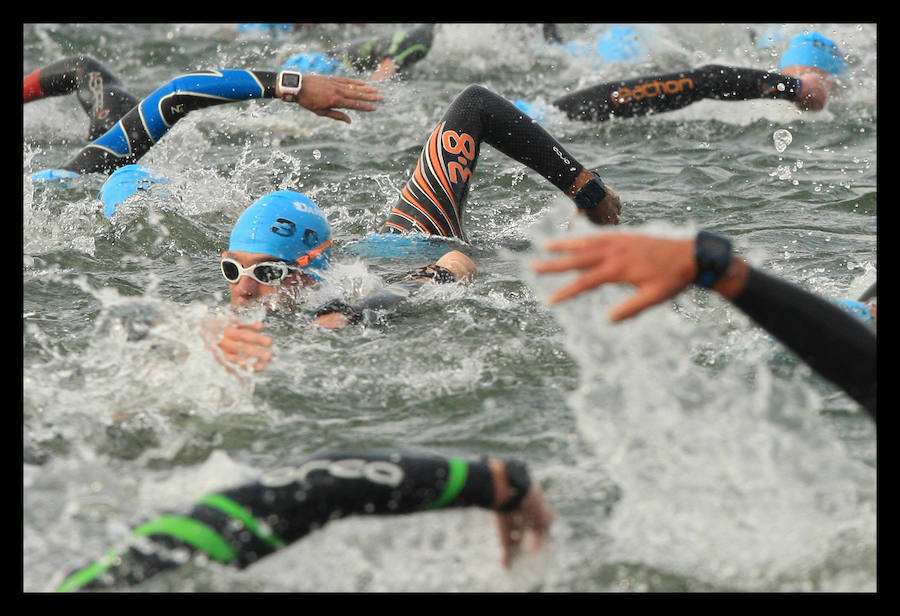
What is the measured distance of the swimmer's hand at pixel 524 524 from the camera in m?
3.25

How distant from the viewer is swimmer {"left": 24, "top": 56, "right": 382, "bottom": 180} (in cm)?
630

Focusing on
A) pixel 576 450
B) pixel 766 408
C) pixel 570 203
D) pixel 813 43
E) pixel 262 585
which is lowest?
pixel 262 585

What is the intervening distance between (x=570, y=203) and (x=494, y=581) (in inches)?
183

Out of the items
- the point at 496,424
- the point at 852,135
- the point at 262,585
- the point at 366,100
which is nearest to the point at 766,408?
the point at 496,424

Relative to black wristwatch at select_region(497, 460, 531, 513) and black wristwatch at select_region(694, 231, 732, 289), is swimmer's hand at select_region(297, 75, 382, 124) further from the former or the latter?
black wristwatch at select_region(694, 231, 732, 289)

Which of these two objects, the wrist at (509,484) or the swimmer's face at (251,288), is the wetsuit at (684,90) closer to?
the swimmer's face at (251,288)

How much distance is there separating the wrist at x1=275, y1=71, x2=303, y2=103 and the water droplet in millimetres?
4417

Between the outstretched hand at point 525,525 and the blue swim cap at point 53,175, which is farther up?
the blue swim cap at point 53,175

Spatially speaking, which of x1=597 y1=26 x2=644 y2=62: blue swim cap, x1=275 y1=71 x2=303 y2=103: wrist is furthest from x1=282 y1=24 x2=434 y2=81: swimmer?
x1=275 y1=71 x2=303 y2=103: wrist

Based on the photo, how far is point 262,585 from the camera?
11.0 ft

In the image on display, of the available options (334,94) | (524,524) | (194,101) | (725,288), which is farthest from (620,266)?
(194,101)

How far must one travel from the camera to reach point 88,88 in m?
8.49

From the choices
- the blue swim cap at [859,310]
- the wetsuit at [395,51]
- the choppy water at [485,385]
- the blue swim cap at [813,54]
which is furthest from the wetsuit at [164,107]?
the blue swim cap at [813,54]

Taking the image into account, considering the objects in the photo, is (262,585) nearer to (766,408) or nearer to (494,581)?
(494,581)
